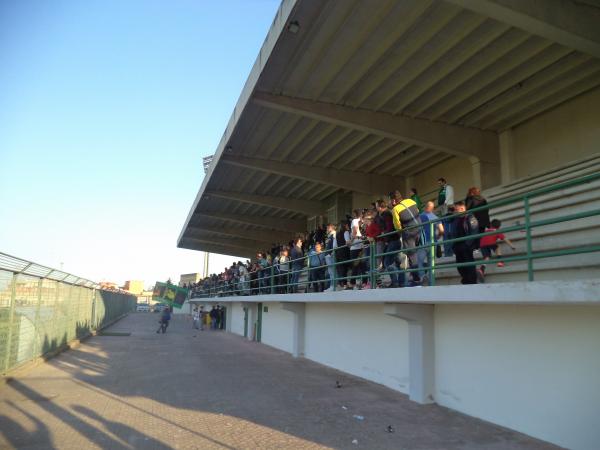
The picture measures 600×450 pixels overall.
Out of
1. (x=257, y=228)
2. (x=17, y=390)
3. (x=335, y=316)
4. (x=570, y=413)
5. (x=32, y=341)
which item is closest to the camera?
(x=570, y=413)

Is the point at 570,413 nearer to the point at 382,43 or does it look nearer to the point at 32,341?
the point at 382,43

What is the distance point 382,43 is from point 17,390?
10.9 m

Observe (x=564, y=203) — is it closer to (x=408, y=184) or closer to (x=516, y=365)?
(x=516, y=365)

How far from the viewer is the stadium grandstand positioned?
20.8ft

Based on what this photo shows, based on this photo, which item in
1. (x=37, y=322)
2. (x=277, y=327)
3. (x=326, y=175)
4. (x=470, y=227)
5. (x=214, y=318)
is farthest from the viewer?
(x=214, y=318)

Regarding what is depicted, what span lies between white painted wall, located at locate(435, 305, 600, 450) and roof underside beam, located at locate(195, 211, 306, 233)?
22.7 metres

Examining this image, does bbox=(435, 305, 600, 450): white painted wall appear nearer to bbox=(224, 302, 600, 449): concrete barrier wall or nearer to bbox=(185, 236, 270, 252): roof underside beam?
bbox=(224, 302, 600, 449): concrete barrier wall

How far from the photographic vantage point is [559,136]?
1259 centimetres

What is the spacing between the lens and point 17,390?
9.30 metres

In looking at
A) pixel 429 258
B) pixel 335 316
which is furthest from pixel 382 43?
pixel 335 316

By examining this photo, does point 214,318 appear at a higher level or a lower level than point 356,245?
lower

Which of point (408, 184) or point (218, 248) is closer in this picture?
point (408, 184)

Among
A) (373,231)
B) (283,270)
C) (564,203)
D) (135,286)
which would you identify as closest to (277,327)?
(283,270)

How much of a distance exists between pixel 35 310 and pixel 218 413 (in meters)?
7.44
